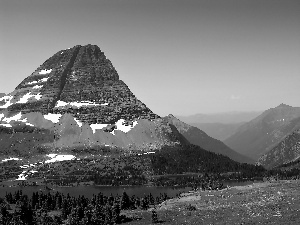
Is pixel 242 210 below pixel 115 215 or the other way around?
the other way around

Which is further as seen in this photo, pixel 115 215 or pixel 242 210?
pixel 115 215

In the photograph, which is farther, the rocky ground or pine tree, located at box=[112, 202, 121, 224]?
pine tree, located at box=[112, 202, 121, 224]

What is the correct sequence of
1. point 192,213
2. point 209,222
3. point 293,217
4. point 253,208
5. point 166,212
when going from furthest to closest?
point 166,212 → point 192,213 → point 253,208 → point 209,222 → point 293,217

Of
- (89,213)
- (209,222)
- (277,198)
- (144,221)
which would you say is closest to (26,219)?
(89,213)

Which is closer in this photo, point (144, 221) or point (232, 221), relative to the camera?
point (232, 221)

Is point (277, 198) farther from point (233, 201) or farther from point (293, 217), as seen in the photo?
point (293, 217)

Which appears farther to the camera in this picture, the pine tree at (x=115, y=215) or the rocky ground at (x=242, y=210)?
the pine tree at (x=115, y=215)

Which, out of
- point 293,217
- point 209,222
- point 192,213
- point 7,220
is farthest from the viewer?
point 7,220
